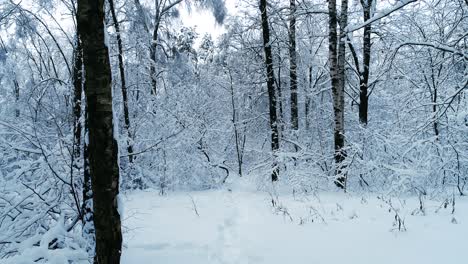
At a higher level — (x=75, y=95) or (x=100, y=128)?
(x=75, y=95)

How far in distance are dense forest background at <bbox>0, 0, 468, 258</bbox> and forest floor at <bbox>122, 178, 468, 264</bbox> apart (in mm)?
994

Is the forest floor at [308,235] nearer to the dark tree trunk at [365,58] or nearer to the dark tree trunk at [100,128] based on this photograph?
the dark tree trunk at [100,128]

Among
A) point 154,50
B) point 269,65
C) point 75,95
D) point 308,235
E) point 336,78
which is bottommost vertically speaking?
point 308,235

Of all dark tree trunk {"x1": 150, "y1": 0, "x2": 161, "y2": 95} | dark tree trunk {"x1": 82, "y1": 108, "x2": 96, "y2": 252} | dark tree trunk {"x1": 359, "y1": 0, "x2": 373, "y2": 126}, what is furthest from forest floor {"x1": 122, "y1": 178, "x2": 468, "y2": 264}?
dark tree trunk {"x1": 150, "y1": 0, "x2": 161, "y2": 95}

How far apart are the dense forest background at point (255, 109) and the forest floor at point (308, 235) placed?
994mm

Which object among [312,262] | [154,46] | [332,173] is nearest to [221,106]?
[154,46]

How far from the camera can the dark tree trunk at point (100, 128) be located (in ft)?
8.93

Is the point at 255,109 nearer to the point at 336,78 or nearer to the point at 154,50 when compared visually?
the point at 154,50

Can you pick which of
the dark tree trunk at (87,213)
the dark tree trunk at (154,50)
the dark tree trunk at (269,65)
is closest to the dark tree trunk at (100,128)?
the dark tree trunk at (87,213)

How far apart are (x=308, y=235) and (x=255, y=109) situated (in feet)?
44.3

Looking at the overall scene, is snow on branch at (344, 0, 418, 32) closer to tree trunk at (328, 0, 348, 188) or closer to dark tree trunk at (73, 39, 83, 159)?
tree trunk at (328, 0, 348, 188)

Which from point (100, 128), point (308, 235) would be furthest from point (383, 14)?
point (100, 128)

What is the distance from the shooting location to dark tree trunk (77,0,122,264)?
272cm

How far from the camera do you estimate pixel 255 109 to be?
17953mm
